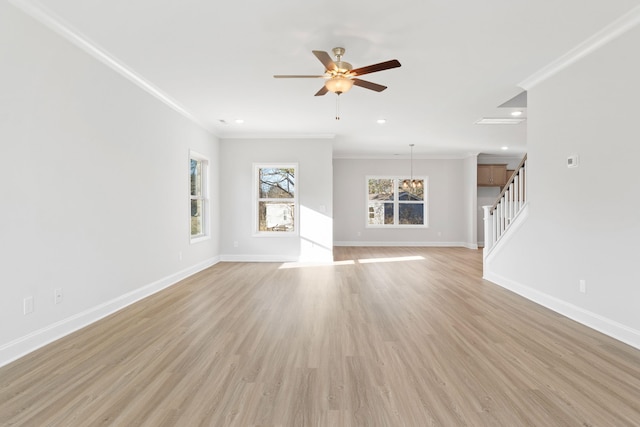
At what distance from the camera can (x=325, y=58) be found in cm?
281

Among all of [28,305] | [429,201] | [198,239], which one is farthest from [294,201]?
[429,201]

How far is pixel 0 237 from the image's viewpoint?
2338 millimetres

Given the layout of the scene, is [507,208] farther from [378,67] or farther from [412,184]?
[412,184]

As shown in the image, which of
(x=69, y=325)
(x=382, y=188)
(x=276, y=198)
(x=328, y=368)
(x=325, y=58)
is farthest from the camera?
(x=382, y=188)

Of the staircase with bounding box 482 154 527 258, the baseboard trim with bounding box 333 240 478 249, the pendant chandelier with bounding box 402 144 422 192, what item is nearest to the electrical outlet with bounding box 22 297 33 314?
the staircase with bounding box 482 154 527 258

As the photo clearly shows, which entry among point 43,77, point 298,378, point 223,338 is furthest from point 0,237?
point 298,378

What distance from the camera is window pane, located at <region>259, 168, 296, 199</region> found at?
23.5 feet

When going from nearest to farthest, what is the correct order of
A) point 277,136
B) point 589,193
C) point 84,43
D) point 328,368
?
point 328,368
point 84,43
point 589,193
point 277,136

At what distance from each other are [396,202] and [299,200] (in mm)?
4281

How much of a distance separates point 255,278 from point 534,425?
420cm

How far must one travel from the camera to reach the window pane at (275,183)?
7.17m

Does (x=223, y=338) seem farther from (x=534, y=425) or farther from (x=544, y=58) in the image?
(x=544, y=58)

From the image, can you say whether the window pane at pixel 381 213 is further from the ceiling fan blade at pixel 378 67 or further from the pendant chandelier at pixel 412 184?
the ceiling fan blade at pixel 378 67

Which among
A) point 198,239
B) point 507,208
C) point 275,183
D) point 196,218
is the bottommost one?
point 198,239
